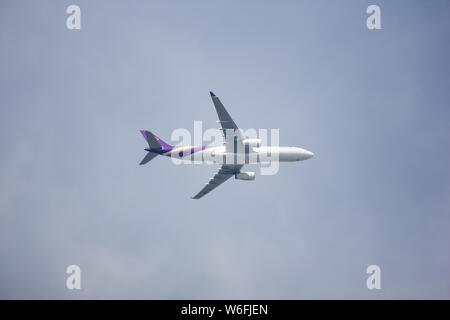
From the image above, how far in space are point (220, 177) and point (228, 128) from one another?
1275 cm

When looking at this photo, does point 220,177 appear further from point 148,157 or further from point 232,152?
point 148,157

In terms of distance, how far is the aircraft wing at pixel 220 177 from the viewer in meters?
66.9

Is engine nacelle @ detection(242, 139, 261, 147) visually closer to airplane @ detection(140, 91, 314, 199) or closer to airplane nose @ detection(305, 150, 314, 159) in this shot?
airplane @ detection(140, 91, 314, 199)

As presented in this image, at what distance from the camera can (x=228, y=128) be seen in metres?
58.8

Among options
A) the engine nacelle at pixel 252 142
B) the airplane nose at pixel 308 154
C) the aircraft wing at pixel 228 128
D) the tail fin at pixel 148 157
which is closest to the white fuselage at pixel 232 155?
the aircraft wing at pixel 228 128

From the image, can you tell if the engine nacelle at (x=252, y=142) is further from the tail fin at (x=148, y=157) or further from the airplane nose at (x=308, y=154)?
the tail fin at (x=148, y=157)

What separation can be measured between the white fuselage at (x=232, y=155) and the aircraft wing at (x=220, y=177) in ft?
8.08

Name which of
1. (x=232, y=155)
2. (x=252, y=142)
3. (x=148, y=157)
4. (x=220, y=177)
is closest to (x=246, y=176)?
(x=220, y=177)

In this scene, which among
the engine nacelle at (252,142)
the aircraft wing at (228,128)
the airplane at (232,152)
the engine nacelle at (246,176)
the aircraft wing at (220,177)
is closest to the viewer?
the aircraft wing at (228,128)

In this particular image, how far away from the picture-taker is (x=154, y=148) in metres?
63.5

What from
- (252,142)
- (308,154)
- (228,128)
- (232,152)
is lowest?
(308,154)
